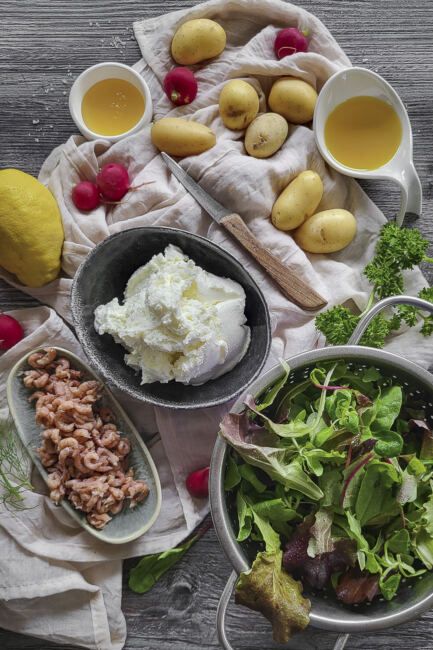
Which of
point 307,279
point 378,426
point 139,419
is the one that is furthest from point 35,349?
point 378,426

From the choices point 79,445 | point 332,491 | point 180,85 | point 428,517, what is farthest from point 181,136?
point 428,517

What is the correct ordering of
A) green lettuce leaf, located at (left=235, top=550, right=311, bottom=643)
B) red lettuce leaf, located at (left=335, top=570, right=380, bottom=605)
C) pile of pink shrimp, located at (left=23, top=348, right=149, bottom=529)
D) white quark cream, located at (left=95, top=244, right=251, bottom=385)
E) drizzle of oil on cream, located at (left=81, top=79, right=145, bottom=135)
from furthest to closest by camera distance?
drizzle of oil on cream, located at (left=81, top=79, right=145, bottom=135)
pile of pink shrimp, located at (left=23, top=348, right=149, bottom=529)
white quark cream, located at (left=95, top=244, right=251, bottom=385)
red lettuce leaf, located at (left=335, top=570, right=380, bottom=605)
green lettuce leaf, located at (left=235, top=550, right=311, bottom=643)

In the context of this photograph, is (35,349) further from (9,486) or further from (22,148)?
(22,148)

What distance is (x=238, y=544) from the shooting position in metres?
1.06

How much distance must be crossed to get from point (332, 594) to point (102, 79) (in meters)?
1.23

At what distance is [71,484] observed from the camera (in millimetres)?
1291

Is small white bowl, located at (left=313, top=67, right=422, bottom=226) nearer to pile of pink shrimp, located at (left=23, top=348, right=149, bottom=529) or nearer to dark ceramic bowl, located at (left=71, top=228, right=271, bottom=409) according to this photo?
dark ceramic bowl, located at (left=71, top=228, right=271, bottom=409)

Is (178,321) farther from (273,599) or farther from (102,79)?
(102,79)

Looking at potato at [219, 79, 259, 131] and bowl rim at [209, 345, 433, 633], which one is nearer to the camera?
bowl rim at [209, 345, 433, 633]

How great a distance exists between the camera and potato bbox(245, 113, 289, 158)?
1.34 meters

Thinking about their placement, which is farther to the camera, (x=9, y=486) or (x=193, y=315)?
(x=9, y=486)

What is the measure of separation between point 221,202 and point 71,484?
715 mm

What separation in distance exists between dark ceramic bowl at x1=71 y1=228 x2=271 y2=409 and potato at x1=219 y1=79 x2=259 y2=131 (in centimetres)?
31

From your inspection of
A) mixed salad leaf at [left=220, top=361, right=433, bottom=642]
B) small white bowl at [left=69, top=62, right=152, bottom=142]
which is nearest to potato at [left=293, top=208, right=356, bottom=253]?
mixed salad leaf at [left=220, top=361, right=433, bottom=642]
